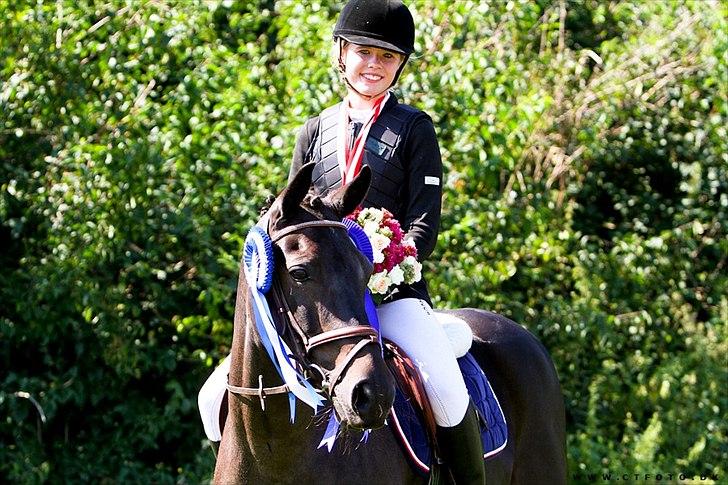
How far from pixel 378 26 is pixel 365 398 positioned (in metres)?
1.79

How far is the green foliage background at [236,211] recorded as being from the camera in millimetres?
7828

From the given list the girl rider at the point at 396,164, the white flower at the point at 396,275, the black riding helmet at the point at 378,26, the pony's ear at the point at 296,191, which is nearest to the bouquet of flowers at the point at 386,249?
the white flower at the point at 396,275

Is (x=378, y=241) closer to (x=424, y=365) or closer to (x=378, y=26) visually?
(x=424, y=365)

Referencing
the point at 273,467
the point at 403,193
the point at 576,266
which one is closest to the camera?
the point at 273,467

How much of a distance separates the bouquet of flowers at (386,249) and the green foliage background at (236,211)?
350 cm

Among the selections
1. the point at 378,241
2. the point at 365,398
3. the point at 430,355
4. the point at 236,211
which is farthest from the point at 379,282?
the point at 236,211

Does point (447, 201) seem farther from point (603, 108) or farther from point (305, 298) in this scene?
point (305, 298)

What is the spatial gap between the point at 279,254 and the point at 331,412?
55 centimetres

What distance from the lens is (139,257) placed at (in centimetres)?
803

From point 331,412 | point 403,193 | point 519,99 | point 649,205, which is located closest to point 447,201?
point 519,99

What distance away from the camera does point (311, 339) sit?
136 inches

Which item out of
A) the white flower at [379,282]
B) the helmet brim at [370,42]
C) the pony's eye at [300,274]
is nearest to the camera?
the pony's eye at [300,274]

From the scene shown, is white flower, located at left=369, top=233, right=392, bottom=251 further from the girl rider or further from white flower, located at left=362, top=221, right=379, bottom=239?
the girl rider

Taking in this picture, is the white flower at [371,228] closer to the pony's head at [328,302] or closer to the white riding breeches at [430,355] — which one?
the pony's head at [328,302]
